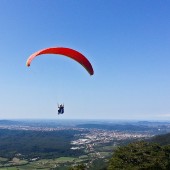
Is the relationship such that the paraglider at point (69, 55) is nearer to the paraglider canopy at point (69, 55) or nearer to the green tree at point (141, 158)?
the paraglider canopy at point (69, 55)

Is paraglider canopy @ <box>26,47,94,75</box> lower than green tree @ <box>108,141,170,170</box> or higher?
higher

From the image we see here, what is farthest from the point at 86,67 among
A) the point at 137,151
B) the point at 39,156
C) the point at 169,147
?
the point at 39,156

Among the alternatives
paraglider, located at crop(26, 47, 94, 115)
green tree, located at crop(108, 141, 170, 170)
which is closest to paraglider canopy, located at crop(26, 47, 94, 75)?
paraglider, located at crop(26, 47, 94, 115)

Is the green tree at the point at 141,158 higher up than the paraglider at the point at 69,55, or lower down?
lower down

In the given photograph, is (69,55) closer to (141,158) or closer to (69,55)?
(69,55)

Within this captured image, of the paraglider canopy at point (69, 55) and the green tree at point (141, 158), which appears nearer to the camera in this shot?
the paraglider canopy at point (69, 55)

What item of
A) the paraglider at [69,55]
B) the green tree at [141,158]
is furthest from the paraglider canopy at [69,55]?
the green tree at [141,158]

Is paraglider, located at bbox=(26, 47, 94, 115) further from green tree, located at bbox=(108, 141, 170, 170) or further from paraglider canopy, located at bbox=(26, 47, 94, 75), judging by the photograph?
green tree, located at bbox=(108, 141, 170, 170)

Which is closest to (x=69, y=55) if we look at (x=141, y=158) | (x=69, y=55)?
(x=69, y=55)
